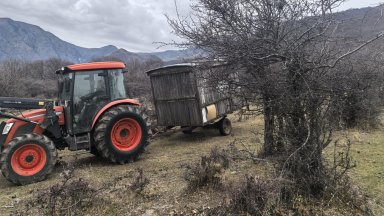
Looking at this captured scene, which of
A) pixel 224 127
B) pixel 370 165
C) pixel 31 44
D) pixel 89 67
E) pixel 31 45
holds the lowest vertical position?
pixel 370 165

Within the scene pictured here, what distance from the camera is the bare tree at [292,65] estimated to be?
14.8 feet

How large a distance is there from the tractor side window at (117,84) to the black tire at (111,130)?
1.04ft

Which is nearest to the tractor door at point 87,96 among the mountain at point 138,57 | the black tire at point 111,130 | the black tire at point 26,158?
the black tire at point 111,130

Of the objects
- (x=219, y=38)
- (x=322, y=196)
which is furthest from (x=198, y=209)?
(x=219, y=38)

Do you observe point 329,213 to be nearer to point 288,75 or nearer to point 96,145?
point 288,75

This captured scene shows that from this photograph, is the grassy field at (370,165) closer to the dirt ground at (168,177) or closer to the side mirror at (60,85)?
the dirt ground at (168,177)

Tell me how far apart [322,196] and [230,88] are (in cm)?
189

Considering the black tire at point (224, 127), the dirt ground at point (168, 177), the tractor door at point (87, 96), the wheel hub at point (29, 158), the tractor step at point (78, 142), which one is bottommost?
the dirt ground at point (168, 177)

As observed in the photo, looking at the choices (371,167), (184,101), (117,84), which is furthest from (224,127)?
(371,167)

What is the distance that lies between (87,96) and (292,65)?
4.86 metres

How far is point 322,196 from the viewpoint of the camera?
4742 mm

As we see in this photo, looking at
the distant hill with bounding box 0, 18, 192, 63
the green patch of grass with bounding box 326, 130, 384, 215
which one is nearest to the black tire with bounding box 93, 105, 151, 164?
the green patch of grass with bounding box 326, 130, 384, 215

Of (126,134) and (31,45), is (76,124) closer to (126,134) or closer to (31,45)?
(126,134)

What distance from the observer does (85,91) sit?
789 centimetres
